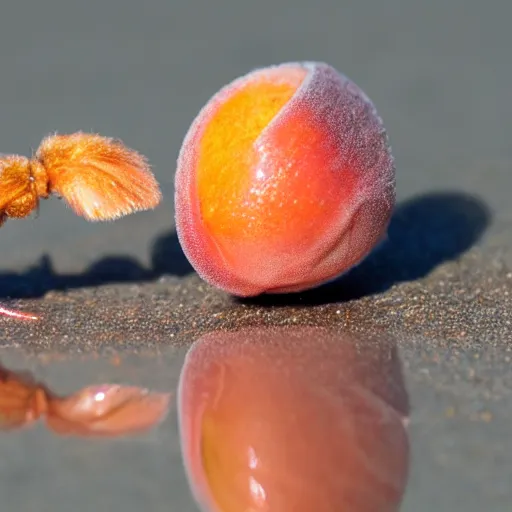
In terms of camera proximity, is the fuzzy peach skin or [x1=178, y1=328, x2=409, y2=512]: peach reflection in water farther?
the fuzzy peach skin

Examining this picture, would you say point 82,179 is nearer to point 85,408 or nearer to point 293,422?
point 85,408

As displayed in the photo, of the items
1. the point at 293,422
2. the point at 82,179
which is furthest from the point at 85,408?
the point at 82,179

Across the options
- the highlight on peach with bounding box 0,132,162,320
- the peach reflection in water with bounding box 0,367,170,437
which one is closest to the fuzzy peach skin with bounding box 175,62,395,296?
the highlight on peach with bounding box 0,132,162,320

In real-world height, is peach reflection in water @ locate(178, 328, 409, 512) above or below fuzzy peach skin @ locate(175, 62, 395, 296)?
below

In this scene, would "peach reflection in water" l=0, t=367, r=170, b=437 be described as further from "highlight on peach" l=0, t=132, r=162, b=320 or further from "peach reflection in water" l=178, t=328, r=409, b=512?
"highlight on peach" l=0, t=132, r=162, b=320

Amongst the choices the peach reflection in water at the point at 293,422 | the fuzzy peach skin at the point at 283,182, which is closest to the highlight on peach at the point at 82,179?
the fuzzy peach skin at the point at 283,182

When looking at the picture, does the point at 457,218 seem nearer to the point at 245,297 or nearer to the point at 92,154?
the point at 245,297
